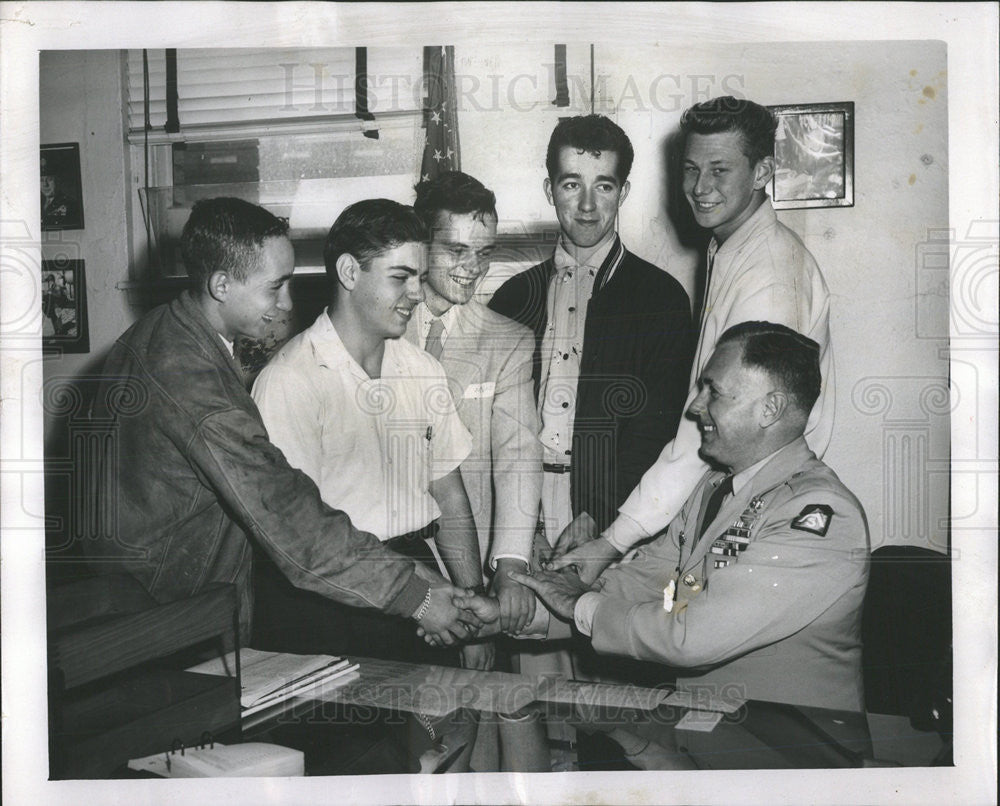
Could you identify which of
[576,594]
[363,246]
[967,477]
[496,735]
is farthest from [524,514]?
[967,477]

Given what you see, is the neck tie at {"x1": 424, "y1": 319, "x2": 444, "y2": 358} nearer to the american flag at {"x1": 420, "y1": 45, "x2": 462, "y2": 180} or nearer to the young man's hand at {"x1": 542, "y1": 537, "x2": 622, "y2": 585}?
the american flag at {"x1": 420, "y1": 45, "x2": 462, "y2": 180}

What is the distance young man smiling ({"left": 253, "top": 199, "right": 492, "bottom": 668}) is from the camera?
2.15m

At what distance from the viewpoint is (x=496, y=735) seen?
2.10 m

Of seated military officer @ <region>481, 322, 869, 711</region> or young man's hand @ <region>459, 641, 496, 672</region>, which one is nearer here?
seated military officer @ <region>481, 322, 869, 711</region>

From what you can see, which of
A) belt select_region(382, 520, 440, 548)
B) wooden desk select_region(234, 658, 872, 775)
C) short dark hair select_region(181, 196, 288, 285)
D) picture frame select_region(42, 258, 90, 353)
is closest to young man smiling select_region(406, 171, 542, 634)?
belt select_region(382, 520, 440, 548)

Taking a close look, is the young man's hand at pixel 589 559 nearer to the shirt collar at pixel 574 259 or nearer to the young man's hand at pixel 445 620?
the young man's hand at pixel 445 620

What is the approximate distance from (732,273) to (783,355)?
23cm

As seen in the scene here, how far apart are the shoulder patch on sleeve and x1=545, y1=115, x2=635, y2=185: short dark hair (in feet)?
2.95

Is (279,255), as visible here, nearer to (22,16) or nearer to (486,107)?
(486,107)

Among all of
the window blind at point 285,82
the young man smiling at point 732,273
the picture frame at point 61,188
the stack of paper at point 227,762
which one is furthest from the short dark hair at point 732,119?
the stack of paper at point 227,762

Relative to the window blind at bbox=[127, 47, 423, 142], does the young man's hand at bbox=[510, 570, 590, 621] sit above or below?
below

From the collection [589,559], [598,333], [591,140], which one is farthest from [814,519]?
[591,140]

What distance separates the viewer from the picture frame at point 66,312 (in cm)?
216

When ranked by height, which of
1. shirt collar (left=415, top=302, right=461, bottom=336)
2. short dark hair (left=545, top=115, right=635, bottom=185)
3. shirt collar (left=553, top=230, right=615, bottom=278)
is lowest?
shirt collar (left=415, top=302, right=461, bottom=336)
